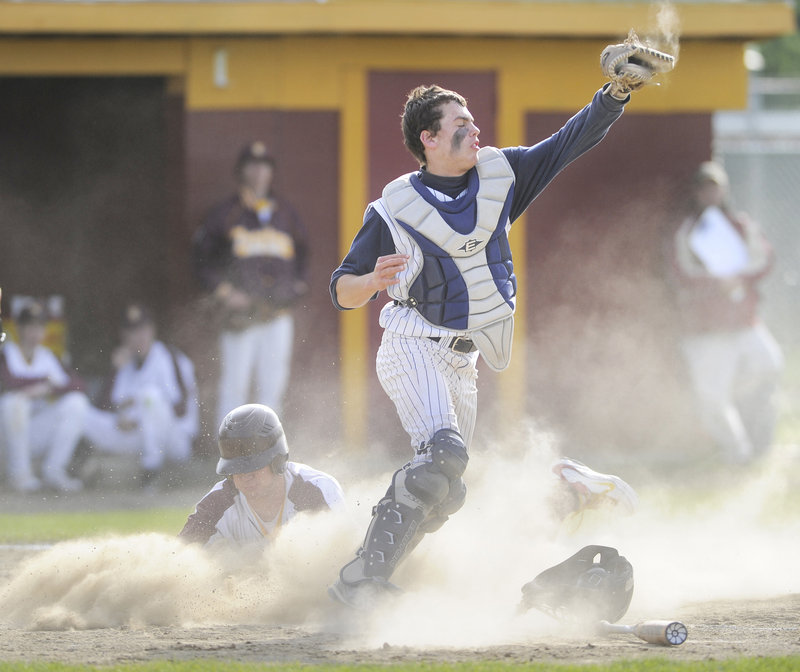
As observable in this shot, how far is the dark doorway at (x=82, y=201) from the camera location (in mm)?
13875

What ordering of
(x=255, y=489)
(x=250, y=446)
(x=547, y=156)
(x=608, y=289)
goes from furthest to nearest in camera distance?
1. (x=608, y=289)
2. (x=255, y=489)
3. (x=250, y=446)
4. (x=547, y=156)

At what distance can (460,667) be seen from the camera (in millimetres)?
4613

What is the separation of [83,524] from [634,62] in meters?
5.02

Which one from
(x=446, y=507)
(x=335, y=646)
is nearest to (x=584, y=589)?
(x=446, y=507)

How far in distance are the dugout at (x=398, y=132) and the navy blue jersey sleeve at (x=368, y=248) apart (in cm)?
567

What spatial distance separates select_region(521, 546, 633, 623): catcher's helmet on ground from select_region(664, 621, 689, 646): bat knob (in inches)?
17.0

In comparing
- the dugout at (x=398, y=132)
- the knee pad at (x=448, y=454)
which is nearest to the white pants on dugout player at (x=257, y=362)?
the dugout at (x=398, y=132)

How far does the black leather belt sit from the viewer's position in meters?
5.77

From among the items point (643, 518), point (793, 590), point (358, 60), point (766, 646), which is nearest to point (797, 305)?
point (358, 60)

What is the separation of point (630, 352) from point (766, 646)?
794cm

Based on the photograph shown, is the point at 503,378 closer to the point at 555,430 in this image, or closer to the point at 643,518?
the point at 555,430

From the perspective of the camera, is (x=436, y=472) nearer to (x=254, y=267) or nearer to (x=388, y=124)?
(x=254, y=267)

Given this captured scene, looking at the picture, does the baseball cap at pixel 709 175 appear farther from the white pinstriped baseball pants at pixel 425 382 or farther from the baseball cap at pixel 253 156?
the white pinstriped baseball pants at pixel 425 382

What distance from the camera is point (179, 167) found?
12.7 metres
